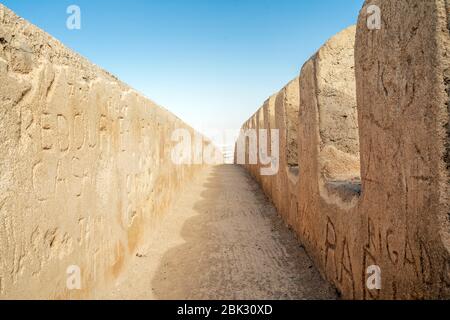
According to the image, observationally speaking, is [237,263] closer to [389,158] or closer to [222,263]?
[222,263]

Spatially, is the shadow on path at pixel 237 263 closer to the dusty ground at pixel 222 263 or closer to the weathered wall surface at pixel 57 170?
the dusty ground at pixel 222 263

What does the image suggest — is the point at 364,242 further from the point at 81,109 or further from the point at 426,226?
the point at 81,109

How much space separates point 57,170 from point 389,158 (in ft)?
6.70

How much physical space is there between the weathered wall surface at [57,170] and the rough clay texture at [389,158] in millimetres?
1993

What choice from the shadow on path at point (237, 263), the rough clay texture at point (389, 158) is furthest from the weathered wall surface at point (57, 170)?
the rough clay texture at point (389, 158)

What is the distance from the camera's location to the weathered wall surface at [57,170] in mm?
1456

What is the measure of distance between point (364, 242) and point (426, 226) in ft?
2.37

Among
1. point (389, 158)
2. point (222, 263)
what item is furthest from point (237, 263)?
point (389, 158)

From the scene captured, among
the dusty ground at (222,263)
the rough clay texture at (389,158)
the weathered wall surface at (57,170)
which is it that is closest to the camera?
the rough clay texture at (389,158)

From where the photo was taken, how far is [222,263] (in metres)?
3.09

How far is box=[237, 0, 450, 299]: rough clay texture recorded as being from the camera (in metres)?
1.23

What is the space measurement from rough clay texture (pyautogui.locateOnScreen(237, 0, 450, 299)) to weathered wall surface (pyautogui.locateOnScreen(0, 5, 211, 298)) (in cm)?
199

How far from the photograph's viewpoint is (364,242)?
1971 mm
